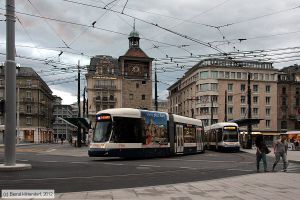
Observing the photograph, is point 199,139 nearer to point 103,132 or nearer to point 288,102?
point 103,132

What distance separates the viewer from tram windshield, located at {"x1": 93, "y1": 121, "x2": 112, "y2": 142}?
2772 centimetres

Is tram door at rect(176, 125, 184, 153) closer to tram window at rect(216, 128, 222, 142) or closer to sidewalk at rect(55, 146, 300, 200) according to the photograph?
tram window at rect(216, 128, 222, 142)

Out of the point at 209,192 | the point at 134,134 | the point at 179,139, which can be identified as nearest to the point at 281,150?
the point at 209,192

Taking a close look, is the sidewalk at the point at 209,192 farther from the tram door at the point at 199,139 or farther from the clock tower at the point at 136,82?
the clock tower at the point at 136,82

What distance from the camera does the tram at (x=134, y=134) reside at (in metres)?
27.7

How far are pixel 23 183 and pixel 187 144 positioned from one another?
23.4 metres

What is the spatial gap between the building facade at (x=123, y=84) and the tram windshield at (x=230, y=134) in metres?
61.1

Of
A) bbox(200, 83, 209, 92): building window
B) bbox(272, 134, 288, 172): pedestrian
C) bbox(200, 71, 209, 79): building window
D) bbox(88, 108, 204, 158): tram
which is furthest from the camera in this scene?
bbox(200, 83, 209, 92): building window

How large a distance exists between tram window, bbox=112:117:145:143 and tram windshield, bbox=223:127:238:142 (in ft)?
57.3

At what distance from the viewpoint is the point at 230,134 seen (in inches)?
1788

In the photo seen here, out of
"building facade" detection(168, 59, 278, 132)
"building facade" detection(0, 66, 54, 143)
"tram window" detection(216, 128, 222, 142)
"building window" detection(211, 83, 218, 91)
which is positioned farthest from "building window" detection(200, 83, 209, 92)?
"tram window" detection(216, 128, 222, 142)

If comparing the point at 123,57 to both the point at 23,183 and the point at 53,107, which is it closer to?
the point at 53,107

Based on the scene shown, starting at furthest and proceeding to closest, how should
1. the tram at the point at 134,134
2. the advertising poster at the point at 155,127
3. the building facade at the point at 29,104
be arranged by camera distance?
1. the building facade at the point at 29,104
2. the advertising poster at the point at 155,127
3. the tram at the point at 134,134

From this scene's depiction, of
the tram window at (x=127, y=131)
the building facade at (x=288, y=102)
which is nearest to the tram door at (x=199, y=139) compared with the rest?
the tram window at (x=127, y=131)
